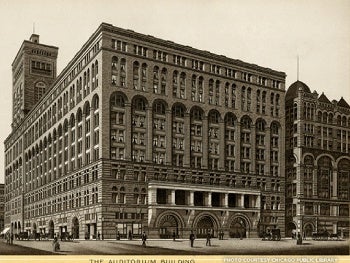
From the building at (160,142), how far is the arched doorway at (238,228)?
0.49 feet

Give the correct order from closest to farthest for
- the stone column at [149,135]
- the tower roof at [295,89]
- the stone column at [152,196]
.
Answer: the stone column at [152,196] → the stone column at [149,135] → the tower roof at [295,89]

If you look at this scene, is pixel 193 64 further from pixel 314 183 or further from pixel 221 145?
pixel 314 183

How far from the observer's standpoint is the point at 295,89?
301ft

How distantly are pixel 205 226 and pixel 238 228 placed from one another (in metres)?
6.18

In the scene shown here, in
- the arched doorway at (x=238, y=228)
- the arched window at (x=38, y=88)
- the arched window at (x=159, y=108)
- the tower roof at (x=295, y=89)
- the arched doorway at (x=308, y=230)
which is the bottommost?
the arched doorway at (x=308, y=230)

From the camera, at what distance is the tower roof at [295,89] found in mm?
89750

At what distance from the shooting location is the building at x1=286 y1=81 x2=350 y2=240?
3504 inches

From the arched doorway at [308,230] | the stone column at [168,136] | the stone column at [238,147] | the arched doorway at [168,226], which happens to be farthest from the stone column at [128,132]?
the arched doorway at [308,230]

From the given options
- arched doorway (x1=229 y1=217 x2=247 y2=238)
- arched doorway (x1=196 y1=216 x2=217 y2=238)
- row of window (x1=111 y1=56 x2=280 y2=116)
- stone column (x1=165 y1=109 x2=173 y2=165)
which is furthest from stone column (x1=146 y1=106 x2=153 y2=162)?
arched doorway (x1=229 y1=217 x2=247 y2=238)

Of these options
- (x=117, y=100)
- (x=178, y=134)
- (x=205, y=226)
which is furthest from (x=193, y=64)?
(x=205, y=226)

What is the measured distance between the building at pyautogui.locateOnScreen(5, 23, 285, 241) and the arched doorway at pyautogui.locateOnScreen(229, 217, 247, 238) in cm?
15

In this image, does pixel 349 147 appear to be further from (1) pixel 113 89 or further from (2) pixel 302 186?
(1) pixel 113 89

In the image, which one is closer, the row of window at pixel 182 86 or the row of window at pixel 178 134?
the row of window at pixel 182 86

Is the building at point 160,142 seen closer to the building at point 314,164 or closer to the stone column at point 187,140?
the stone column at point 187,140
